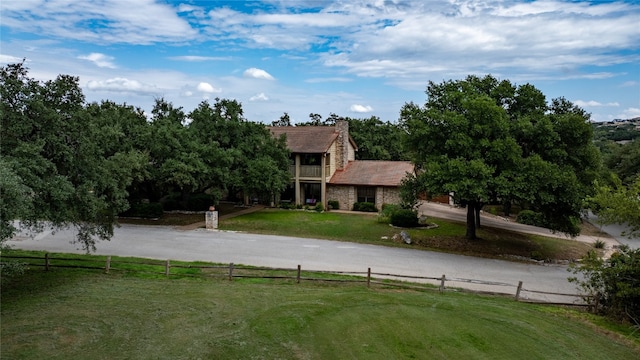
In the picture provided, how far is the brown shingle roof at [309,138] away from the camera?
3628 cm

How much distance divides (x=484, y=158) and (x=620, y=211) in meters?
8.39

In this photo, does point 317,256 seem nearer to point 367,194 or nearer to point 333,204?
point 333,204

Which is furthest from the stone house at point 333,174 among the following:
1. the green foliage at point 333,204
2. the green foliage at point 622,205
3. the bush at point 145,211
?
the green foliage at point 622,205

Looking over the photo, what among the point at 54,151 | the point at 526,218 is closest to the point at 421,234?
the point at 526,218

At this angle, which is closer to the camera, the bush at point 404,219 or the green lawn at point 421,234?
the green lawn at point 421,234

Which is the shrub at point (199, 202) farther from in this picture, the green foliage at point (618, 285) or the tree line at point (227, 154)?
the green foliage at point (618, 285)

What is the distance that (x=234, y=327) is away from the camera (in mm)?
12250

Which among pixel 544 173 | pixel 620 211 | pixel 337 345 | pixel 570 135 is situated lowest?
pixel 337 345

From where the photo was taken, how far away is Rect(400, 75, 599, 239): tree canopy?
2153cm

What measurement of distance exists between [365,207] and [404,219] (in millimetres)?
6315

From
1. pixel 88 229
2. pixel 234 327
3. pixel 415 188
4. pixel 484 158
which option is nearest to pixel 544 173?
pixel 484 158

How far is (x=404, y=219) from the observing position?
2938 cm

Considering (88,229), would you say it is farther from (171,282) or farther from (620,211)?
(620,211)

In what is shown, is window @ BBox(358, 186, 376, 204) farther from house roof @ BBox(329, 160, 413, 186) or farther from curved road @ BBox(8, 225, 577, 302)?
curved road @ BBox(8, 225, 577, 302)
